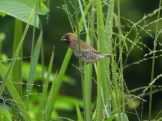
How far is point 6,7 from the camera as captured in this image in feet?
7.79

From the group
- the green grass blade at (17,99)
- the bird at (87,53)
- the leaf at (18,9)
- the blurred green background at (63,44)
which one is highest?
the leaf at (18,9)

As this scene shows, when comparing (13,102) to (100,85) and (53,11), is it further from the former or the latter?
(53,11)

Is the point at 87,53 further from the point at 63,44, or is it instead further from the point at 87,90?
the point at 63,44

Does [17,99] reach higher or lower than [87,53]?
lower

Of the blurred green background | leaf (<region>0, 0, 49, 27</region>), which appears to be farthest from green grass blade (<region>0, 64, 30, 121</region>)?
the blurred green background

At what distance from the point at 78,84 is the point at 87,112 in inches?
279

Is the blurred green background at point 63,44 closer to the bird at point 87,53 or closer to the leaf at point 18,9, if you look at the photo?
the bird at point 87,53

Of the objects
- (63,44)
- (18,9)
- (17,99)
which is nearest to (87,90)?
(17,99)

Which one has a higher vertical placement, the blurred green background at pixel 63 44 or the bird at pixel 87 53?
the bird at pixel 87 53

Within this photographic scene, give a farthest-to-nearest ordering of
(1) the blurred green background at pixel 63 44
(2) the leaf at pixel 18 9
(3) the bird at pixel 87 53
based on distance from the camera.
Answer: (1) the blurred green background at pixel 63 44, (3) the bird at pixel 87 53, (2) the leaf at pixel 18 9

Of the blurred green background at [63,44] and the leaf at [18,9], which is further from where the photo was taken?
the blurred green background at [63,44]

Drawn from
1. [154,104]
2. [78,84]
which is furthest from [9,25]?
[154,104]

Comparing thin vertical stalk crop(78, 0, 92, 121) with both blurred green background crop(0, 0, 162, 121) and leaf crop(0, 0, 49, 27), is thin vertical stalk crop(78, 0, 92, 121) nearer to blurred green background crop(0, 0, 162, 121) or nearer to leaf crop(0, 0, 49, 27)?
leaf crop(0, 0, 49, 27)

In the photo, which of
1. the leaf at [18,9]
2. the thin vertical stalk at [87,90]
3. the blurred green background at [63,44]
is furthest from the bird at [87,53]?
the blurred green background at [63,44]
